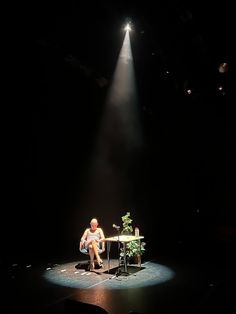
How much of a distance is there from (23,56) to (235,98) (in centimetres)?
743

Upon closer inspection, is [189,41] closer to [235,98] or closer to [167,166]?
[235,98]

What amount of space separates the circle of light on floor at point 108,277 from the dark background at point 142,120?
213 centimetres

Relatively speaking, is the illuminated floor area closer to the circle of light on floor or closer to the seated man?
the circle of light on floor

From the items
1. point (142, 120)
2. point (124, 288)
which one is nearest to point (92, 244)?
point (124, 288)

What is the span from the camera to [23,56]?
8.09 metres

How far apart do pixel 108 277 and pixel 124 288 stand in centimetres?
87

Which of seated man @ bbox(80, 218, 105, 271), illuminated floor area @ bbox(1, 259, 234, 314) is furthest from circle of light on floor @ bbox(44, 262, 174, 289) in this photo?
seated man @ bbox(80, 218, 105, 271)

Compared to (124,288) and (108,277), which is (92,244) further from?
(124,288)

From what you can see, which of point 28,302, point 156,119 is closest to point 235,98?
point 156,119

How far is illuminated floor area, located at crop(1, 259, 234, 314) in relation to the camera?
5.11 meters

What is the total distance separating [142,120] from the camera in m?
12.0

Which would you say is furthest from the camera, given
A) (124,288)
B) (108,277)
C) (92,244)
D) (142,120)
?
(142,120)

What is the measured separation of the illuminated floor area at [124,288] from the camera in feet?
16.8

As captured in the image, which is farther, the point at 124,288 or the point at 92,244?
the point at 92,244
